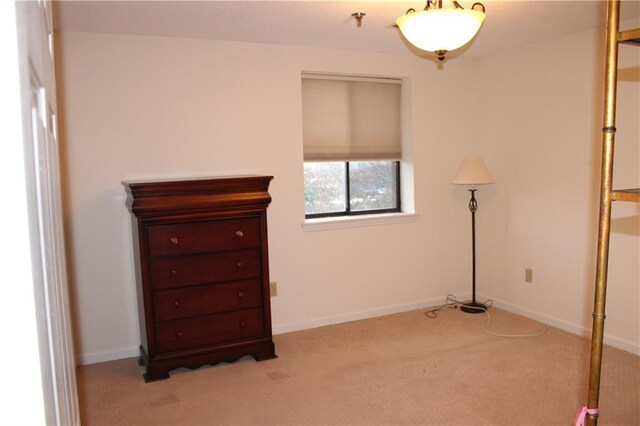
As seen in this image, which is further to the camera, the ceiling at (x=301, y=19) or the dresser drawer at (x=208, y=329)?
the dresser drawer at (x=208, y=329)

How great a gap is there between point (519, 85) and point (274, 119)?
6.58 ft

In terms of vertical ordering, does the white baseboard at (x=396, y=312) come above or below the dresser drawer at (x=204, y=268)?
below

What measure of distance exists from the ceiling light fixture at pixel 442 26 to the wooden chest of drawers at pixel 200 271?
1.40m

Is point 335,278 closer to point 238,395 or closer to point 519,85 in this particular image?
point 238,395

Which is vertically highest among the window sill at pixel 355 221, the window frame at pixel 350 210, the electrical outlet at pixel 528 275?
the window frame at pixel 350 210

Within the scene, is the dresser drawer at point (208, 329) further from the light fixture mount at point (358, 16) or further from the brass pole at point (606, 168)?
the brass pole at point (606, 168)

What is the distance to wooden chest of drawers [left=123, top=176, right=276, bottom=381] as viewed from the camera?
317 cm

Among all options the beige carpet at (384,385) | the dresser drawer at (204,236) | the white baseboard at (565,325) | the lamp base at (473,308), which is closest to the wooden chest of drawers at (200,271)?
the dresser drawer at (204,236)

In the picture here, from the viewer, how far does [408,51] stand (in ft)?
13.9

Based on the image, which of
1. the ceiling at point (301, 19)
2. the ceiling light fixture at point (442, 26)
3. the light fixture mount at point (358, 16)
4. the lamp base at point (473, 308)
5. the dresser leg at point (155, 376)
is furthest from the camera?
the lamp base at point (473, 308)

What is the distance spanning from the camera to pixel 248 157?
3844 millimetres

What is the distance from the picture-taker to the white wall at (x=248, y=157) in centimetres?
342

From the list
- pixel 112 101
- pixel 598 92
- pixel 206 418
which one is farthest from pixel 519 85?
pixel 206 418

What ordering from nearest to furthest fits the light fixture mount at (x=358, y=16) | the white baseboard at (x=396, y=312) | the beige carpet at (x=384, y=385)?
the beige carpet at (x=384, y=385) → the light fixture mount at (x=358, y=16) → the white baseboard at (x=396, y=312)
